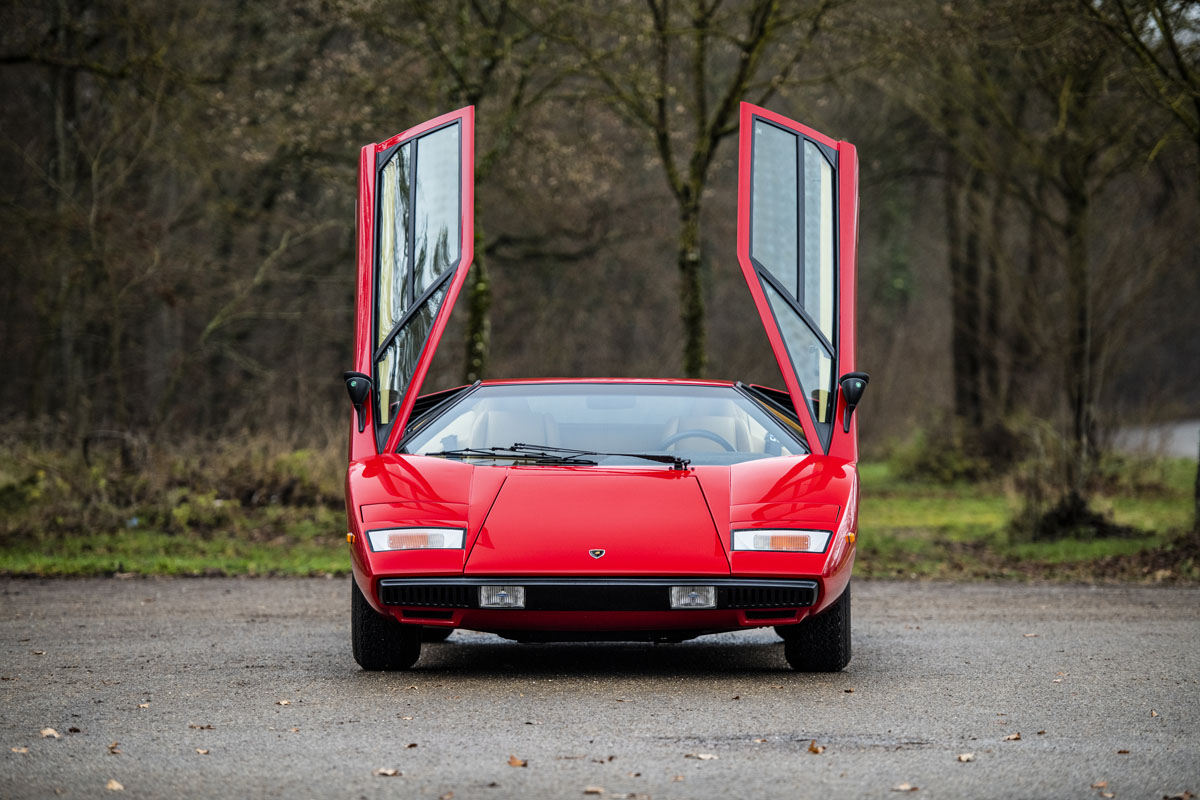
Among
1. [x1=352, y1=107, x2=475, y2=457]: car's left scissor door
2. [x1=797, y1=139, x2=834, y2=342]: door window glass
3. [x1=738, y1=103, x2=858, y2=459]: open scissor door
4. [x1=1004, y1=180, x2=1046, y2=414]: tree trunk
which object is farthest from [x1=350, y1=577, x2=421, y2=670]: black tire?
[x1=1004, y1=180, x2=1046, y2=414]: tree trunk

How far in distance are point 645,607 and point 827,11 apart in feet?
41.8

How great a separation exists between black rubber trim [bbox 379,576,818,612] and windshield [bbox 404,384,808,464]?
87 centimetres

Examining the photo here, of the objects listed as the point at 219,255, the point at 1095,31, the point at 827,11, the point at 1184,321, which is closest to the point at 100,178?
the point at 219,255

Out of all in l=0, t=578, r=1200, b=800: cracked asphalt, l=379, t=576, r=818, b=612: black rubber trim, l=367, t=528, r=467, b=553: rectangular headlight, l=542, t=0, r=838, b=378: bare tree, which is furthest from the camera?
l=542, t=0, r=838, b=378: bare tree

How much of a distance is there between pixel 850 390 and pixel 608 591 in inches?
64.8

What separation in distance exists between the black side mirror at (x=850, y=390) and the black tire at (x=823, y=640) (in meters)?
0.83

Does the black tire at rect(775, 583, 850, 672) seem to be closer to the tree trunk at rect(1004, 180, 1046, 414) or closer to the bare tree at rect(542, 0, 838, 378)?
the bare tree at rect(542, 0, 838, 378)

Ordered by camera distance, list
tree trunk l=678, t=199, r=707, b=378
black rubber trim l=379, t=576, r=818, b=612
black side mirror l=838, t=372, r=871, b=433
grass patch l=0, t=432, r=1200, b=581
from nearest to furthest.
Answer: black rubber trim l=379, t=576, r=818, b=612, black side mirror l=838, t=372, r=871, b=433, grass patch l=0, t=432, r=1200, b=581, tree trunk l=678, t=199, r=707, b=378

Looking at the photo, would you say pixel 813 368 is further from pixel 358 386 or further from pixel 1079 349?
pixel 1079 349

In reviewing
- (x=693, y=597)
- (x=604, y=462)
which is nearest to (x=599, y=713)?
(x=693, y=597)

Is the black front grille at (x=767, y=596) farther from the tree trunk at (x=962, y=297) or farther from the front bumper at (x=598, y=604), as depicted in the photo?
the tree trunk at (x=962, y=297)

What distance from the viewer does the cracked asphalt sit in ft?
13.5

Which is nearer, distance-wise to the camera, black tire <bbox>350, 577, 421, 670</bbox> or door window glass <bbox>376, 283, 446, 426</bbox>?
black tire <bbox>350, 577, 421, 670</bbox>

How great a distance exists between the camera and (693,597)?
574 centimetres
